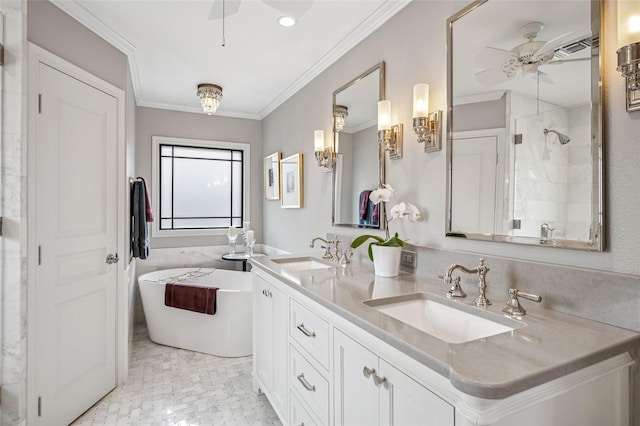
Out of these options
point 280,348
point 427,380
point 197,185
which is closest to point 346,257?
point 280,348

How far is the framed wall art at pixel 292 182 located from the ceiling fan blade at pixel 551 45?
7.41 ft

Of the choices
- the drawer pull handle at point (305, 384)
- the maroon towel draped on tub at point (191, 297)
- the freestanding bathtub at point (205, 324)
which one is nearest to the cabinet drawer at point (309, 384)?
the drawer pull handle at point (305, 384)

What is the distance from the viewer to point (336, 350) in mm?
1371

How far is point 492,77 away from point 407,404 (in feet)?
4.49

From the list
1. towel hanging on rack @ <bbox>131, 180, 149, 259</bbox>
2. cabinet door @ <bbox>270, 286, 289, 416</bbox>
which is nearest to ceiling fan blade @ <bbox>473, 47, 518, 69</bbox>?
cabinet door @ <bbox>270, 286, 289, 416</bbox>

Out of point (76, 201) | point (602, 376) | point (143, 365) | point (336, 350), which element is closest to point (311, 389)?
point (336, 350)

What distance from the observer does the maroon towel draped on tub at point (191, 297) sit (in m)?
3.04

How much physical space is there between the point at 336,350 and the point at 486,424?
0.68 metres

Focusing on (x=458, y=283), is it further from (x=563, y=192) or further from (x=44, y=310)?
(x=44, y=310)

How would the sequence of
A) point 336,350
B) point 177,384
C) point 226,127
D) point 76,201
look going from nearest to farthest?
point 336,350, point 76,201, point 177,384, point 226,127

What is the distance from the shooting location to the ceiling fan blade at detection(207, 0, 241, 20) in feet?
6.77

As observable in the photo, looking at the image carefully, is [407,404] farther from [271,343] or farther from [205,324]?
[205,324]

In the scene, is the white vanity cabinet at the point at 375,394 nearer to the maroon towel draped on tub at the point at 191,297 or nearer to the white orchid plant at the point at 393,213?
the white orchid plant at the point at 393,213

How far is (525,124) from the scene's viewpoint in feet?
4.54
